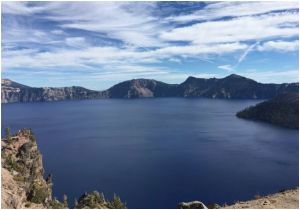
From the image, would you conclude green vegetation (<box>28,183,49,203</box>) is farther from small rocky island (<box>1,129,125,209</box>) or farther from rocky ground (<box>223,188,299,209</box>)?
rocky ground (<box>223,188,299,209</box>)

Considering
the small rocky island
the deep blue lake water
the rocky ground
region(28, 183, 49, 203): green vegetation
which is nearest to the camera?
the rocky ground

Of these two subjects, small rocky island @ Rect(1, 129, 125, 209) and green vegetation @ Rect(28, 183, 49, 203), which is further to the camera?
small rocky island @ Rect(1, 129, 125, 209)

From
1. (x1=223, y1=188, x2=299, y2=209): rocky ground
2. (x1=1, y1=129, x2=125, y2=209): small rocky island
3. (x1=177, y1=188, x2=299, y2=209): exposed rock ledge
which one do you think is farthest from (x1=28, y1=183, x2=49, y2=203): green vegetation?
(x1=223, y1=188, x2=299, y2=209): rocky ground

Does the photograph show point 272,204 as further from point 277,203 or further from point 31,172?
point 31,172

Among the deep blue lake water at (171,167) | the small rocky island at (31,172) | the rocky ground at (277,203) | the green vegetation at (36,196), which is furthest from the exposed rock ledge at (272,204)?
the deep blue lake water at (171,167)

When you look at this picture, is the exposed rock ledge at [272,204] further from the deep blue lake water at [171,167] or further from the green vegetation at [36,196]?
the deep blue lake water at [171,167]

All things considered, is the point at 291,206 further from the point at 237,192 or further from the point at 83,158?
the point at 83,158

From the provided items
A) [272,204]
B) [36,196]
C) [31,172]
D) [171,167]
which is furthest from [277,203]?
[171,167]

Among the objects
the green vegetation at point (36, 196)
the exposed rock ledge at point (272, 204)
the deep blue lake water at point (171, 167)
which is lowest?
the deep blue lake water at point (171, 167)

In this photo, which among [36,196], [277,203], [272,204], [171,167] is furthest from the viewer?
[171,167]

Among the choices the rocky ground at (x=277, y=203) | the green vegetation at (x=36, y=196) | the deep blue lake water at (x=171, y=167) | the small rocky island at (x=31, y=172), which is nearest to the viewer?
the rocky ground at (x=277, y=203)

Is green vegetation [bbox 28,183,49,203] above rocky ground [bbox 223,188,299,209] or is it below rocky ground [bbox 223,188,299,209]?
below
